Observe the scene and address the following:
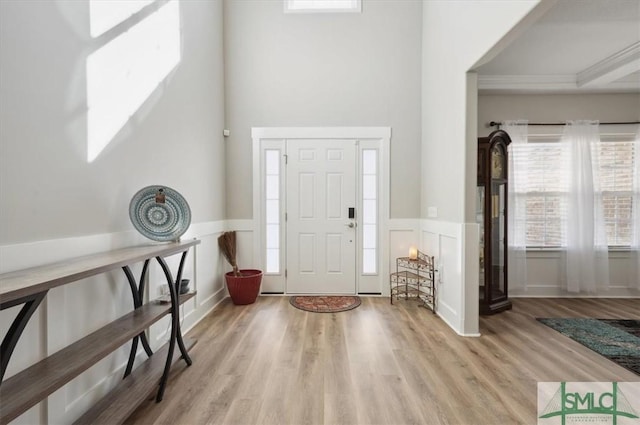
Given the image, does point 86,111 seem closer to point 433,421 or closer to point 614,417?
point 433,421

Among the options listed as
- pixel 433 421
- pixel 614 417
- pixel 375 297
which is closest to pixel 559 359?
pixel 614 417

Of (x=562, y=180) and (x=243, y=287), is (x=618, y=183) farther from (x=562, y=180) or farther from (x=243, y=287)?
(x=243, y=287)

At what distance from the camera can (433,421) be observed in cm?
164

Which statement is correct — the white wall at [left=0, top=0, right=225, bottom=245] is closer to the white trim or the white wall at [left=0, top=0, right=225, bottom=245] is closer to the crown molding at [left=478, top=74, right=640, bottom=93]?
the white trim

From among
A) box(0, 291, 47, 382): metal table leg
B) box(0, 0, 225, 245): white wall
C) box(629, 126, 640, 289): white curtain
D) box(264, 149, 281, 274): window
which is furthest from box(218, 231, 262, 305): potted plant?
box(629, 126, 640, 289): white curtain

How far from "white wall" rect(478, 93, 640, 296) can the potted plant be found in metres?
3.32

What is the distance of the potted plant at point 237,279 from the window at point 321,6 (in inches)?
121

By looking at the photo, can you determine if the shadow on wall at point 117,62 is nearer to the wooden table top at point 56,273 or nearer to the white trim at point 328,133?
the wooden table top at point 56,273

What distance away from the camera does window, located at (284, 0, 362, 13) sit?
3895 mm

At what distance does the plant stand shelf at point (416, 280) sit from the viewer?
342 centimetres

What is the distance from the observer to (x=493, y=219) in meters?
3.38

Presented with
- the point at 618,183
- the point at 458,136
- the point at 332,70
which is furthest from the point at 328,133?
the point at 618,183

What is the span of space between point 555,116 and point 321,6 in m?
3.44

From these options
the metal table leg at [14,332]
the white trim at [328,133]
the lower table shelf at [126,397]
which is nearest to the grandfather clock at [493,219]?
the white trim at [328,133]
